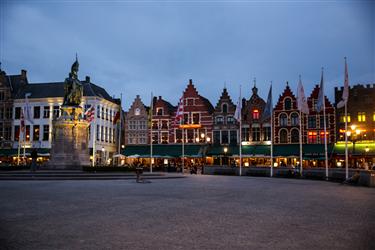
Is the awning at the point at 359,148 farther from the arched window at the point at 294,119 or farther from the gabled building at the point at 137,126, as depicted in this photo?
the gabled building at the point at 137,126

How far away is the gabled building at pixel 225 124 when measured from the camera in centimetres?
5756

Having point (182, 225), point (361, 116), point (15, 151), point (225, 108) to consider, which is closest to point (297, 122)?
point (361, 116)

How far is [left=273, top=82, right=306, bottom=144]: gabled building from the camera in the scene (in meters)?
53.7

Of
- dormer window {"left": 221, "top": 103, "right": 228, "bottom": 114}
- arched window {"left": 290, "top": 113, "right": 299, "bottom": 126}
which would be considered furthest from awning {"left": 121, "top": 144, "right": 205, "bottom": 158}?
arched window {"left": 290, "top": 113, "right": 299, "bottom": 126}

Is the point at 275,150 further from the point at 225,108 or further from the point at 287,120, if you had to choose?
the point at 225,108

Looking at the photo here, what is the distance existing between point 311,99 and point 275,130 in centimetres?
692

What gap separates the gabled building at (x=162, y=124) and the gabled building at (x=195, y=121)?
151 cm

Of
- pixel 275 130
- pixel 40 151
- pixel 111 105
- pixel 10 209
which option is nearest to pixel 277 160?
pixel 275 130

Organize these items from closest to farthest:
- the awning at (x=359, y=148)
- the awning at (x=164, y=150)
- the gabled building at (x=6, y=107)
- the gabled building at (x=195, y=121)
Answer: the awning at (x=359, y=148) → the awning at (x=164, y=150) → the gabled building at (x=195, y=121) → the gabled building at (x=6, y=107)

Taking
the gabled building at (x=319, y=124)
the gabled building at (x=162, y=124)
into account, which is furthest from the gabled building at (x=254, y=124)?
the gabled building at (x=162, y=124)

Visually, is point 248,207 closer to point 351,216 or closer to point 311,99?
point 351,216

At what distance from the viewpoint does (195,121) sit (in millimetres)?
60156

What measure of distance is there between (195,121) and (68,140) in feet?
105

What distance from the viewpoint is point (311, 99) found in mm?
54188
